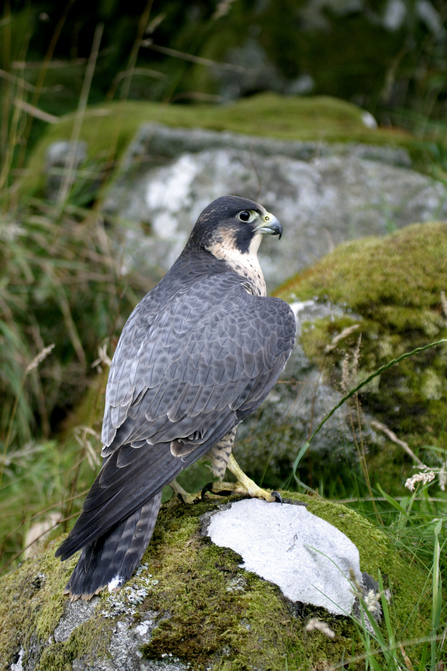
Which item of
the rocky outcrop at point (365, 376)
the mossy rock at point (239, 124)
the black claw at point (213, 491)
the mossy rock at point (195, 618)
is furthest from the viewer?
the mossy rock at point (239, 124)

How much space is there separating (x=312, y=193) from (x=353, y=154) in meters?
0.65

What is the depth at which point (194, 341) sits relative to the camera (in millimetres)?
2266

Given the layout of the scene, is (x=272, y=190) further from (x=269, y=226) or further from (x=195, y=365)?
(x=195, y=365)

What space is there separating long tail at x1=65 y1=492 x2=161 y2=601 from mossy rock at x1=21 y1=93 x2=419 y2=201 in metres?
3.71

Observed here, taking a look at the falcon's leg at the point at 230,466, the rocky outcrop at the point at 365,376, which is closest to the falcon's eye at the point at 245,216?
the rocky outcrop at the point at 365,376

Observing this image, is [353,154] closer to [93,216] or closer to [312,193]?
[312,193]

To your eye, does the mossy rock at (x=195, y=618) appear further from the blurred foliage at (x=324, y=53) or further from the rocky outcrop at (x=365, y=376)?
the blurred foliage at (x=324, y=53)

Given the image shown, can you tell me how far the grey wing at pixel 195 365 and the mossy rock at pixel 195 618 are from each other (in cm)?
41

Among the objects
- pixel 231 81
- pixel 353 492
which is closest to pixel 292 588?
pixel 353 492

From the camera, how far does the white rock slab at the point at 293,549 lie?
1.88 meters

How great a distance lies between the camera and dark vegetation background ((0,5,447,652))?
12.0 feet

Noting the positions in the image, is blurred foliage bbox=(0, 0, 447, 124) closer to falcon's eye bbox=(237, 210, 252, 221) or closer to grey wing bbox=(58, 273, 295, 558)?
falcon's eye bbox=(237, 210, 252, 221)

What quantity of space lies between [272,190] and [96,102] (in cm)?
381

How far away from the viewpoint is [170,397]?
2172 millimetres
